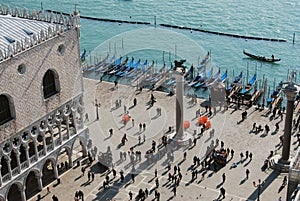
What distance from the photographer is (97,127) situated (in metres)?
69.4

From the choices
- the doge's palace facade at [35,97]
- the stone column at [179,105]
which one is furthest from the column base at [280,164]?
the doge's palace facade at [35,97]

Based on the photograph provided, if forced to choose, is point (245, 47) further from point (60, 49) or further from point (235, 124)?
point (60, 49)

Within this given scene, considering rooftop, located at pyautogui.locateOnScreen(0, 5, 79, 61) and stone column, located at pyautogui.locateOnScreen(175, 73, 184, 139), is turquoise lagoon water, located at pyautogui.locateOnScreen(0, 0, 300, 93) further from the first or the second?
rooftop, located at pyautogui.locateOnScreen(0, 5, 79, 61)

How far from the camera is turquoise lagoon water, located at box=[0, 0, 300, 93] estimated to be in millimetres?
103062

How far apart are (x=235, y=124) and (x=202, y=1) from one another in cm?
7869

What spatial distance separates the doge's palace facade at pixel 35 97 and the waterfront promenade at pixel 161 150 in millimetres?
3631

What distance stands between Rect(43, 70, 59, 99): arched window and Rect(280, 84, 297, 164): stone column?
24.0 m

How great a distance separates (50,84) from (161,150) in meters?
16.3

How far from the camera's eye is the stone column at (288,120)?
55594 mm

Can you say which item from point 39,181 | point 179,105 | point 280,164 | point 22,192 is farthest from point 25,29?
point 280,164

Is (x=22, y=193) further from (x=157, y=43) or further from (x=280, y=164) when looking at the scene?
(x=157, y=43)

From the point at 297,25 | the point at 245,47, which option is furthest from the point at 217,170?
the point at 297,25

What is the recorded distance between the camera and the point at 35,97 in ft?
174

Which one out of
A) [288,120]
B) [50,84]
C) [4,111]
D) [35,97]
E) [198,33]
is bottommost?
[198,33]
